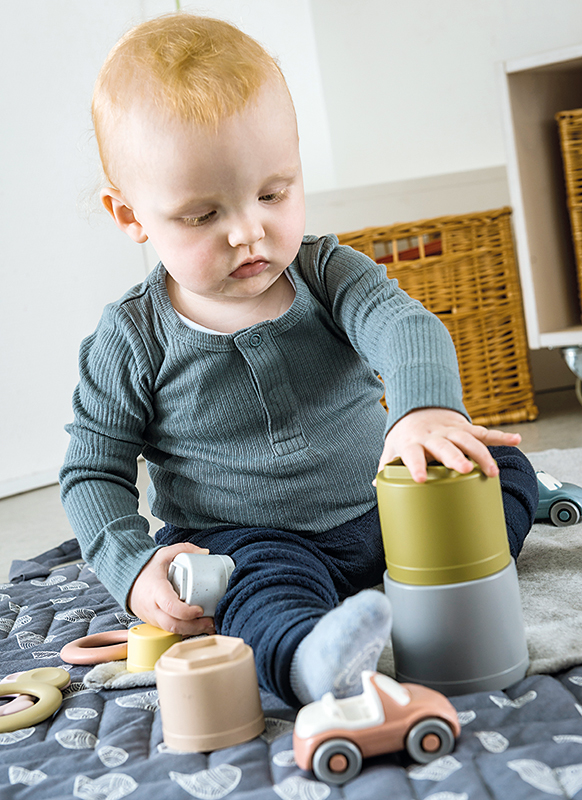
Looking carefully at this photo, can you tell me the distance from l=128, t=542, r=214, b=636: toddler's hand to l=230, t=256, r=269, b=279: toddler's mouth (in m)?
0.25

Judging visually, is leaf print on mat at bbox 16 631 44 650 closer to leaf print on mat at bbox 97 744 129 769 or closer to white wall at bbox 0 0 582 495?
leaf print on mat at bbox 97 744 129 769

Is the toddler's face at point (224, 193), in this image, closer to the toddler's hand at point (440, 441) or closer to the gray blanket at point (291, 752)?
the toddler's hand at point (440, 441)

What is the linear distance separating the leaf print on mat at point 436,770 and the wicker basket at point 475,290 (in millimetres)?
1321

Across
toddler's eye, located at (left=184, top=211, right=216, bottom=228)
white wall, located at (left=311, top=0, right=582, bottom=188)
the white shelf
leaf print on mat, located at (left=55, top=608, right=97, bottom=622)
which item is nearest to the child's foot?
toddler's eye, located at (left=184, top=211, right=216, bottom=228)

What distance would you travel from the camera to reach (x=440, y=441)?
0.56 metres

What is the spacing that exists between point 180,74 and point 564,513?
662mm

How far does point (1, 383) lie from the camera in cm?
187

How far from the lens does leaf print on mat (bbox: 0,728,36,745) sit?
0.61m

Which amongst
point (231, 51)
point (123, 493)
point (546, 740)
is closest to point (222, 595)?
point (123, 493)

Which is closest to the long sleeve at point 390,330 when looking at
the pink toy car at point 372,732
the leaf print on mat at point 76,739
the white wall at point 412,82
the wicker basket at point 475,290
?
the pink toy car at point 372,732

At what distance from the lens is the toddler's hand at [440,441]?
537 millimetres

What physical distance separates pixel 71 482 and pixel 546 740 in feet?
1.67

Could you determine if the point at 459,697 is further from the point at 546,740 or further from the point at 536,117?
the point at 536,117

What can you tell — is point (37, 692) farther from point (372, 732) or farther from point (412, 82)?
point (412, 82)
